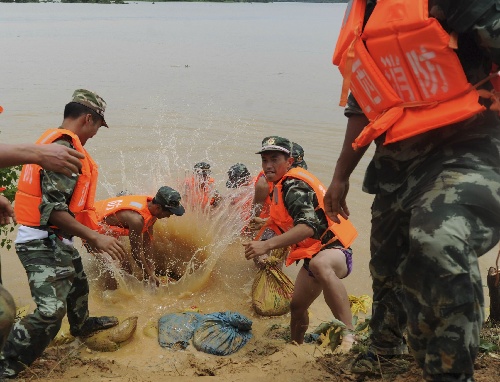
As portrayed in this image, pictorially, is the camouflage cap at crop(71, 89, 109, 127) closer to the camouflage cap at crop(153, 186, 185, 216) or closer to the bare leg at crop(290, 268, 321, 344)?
the camouflage cap at crop(153, 186, 185, 216)

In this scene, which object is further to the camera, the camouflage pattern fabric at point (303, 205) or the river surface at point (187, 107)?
the river surface at point (187, 107)

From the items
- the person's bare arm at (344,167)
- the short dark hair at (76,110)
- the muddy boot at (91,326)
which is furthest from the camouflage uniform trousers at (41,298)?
the person's bare arm at (344,167)

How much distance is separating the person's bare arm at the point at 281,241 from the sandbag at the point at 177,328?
3.38ft

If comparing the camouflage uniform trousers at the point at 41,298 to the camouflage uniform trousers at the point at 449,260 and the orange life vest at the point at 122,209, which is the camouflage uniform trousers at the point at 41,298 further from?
the camouflage uniform trousers at the point at 449,260

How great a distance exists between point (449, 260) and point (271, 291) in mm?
3859

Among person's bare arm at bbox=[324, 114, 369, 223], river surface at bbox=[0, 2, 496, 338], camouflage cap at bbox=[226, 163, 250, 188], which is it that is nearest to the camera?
person's bare arm at bbox=[324, 114, 369, 223]

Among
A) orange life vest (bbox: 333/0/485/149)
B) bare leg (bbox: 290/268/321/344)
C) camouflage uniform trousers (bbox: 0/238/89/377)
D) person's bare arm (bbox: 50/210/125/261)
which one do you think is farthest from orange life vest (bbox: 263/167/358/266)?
orange life vest (bbox: 333/0/485/149)

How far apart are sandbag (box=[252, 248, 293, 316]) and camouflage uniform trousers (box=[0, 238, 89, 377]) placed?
6.35 ft

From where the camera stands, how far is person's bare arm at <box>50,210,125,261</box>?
429 centimetres

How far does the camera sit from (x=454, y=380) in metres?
2.26

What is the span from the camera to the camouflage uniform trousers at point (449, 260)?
2.22m

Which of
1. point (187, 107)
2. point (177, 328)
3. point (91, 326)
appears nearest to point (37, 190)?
point (91, 326)

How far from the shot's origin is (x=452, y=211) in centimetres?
227

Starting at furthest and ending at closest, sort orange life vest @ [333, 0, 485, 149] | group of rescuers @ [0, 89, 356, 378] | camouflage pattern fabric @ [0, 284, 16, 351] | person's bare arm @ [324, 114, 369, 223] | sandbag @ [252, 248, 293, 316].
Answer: sandbag @ [252, 248, 293, 316] → group of rescuers @ [0, 89, 356, 378] → person's bare arm @ [324, 114, 369, 223] → camouflage pattern fabric @ [0, 284, 16, 351] → orange life vest @ [333, 0, 485, 149]
